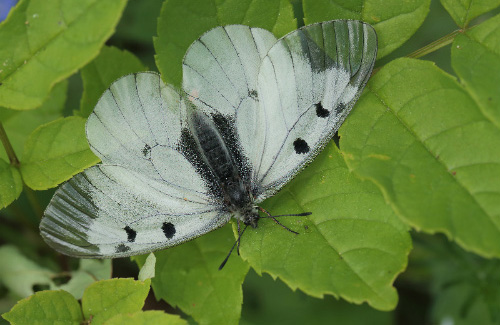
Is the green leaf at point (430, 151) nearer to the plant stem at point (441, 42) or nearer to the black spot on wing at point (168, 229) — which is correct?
the plant stem at point (441, 42)

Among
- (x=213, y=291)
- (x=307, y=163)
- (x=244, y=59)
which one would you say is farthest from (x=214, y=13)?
(x=213, y=291)

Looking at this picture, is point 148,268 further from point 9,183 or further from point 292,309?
point 292,309

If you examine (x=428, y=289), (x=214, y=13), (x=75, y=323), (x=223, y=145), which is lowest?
(x=428, y=289)

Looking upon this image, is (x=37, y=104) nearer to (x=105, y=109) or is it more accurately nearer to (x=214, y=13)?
(x=105, y=109)

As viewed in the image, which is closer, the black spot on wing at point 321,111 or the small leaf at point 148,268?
the black spot on wing at point 321,111

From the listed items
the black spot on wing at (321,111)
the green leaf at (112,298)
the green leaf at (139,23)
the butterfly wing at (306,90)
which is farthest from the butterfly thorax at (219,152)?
the green leaf at (139,23)

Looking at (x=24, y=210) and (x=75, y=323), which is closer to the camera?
(x=75, y=323)
